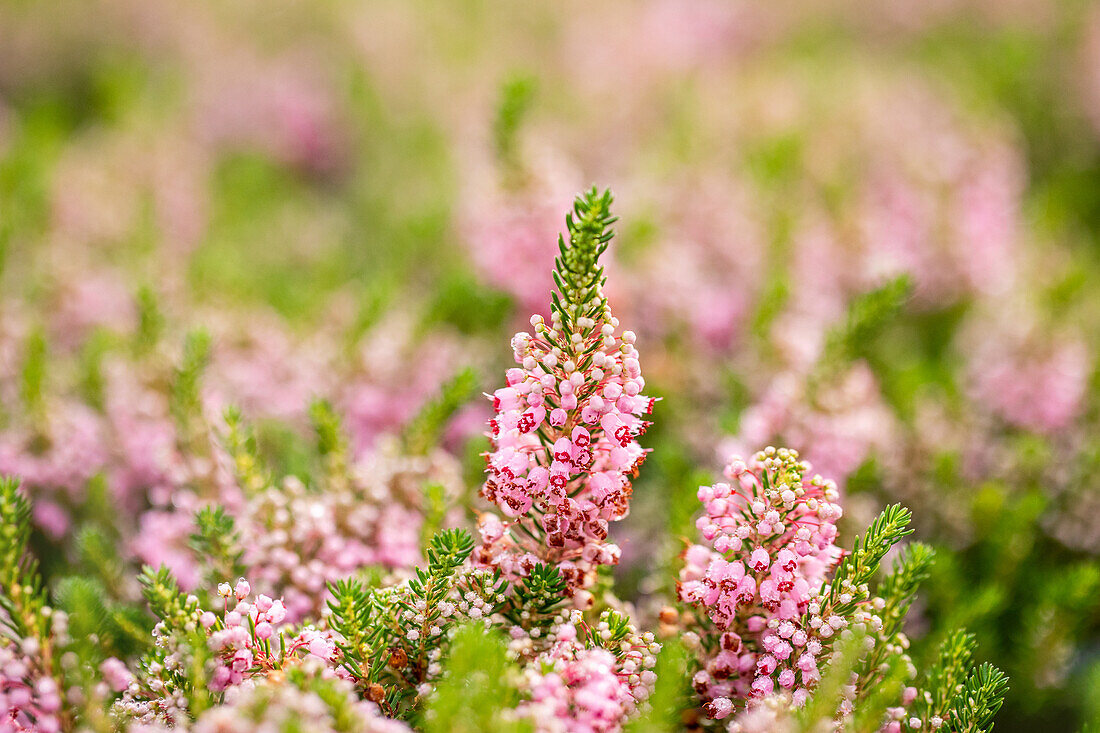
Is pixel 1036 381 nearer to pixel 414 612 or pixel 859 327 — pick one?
pixel 859 327

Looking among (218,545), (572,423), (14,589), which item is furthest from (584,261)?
(14,589)

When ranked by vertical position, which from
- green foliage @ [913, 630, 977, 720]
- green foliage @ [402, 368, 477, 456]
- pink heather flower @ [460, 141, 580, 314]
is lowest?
green foliage @ [913, 630, 977, 720]

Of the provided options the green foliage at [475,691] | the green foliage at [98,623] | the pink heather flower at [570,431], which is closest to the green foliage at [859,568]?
the pink heather flower at [570,431]

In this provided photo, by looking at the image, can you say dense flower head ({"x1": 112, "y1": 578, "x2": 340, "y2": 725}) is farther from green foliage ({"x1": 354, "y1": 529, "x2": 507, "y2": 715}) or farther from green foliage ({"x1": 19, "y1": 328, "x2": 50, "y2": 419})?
green foliage ({"x1": 19, "y1": 328, "x2": 50, "y2": 419})

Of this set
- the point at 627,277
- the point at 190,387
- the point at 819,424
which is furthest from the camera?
the point at 627,277

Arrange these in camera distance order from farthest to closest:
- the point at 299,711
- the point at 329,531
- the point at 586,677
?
the point at 329,531, the point at 586,677, the point at 299,711

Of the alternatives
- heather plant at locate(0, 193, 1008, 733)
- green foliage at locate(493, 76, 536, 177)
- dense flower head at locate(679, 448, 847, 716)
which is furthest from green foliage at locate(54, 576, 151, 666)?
green foliage at locate(493, 76, 536, 177)

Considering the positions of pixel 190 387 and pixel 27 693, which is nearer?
pixel 27 693
